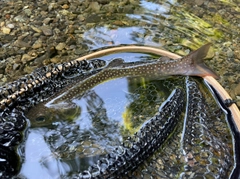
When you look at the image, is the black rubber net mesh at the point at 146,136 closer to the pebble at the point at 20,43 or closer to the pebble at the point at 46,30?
the pebble at the point at 20,43

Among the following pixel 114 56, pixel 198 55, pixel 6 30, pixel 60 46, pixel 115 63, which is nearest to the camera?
pixel 198 55

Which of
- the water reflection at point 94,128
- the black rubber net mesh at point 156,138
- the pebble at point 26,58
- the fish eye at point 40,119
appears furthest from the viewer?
the pebble at point 26,58

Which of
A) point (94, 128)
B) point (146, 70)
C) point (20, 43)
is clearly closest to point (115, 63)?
point (146, 70)

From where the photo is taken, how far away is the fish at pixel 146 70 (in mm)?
2992

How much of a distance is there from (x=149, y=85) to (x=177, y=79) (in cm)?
28

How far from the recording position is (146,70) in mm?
3143

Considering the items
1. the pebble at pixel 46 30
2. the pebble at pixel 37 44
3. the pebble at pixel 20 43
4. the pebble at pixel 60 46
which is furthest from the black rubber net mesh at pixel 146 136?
the pebble at pixel 46 30

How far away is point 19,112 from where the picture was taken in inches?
110

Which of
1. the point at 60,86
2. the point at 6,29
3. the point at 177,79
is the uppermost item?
the point at 177,79

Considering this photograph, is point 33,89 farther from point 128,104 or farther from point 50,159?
point 128,104

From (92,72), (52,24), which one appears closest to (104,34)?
(52,24)

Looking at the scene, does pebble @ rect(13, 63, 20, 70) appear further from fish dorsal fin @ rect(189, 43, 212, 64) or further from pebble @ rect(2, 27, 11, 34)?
fish dorsal fin @ rect(189, 43, 212, 64)

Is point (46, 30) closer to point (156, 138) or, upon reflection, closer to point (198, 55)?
point (198, 55)

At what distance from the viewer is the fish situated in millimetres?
2992
